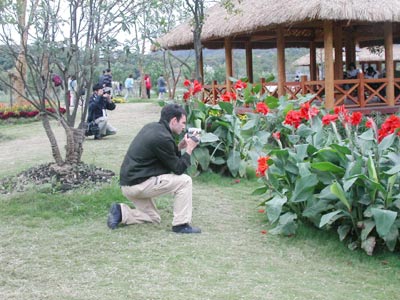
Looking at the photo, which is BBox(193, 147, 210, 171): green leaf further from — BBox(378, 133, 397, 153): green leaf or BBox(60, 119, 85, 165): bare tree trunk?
BBox(378, 133, 397, 153): green leaf

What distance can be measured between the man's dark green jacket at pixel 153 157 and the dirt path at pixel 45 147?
2692mm

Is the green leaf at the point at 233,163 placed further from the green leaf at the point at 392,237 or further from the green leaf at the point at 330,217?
the green leaf at the point at 392,237

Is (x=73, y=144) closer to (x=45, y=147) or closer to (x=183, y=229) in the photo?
(x=183, y=229)

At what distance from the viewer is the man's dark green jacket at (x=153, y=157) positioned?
5117 mm

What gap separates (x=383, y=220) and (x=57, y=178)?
11.9 feet

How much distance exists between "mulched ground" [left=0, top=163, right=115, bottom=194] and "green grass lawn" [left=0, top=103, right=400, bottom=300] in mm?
214

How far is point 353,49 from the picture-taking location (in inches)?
605

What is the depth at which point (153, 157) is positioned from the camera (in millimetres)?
5223

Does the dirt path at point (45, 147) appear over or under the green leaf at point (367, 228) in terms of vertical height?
over

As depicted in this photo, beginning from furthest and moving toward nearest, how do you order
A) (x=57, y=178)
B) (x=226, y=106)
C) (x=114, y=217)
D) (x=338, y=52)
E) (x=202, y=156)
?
(x=338, y=52)
(x=226, y=106)
(x=202, y=156)
(x=57, y=178)
(x=114, y=217)

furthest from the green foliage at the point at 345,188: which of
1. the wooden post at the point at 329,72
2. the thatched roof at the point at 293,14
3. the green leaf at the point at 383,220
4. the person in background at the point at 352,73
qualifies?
the person in background at the point at 352,73

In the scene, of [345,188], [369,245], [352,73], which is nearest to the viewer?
[345,188]

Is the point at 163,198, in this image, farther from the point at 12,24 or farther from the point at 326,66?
the point at 326,66

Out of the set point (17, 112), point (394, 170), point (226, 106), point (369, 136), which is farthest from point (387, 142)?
point (17, 112)
